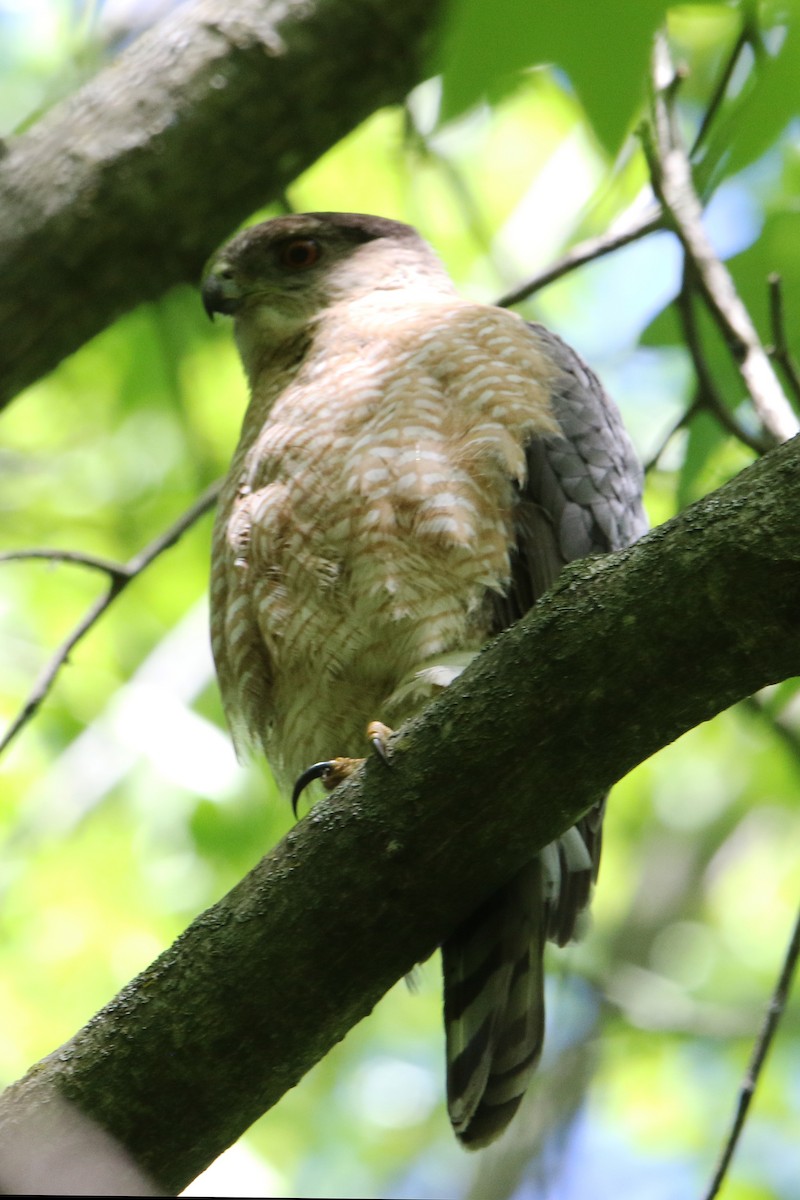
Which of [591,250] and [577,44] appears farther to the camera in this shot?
[591,250]

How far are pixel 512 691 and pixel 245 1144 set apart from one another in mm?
6800

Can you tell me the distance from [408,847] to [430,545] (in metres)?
1.18

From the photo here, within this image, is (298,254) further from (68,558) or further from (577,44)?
(577,44)

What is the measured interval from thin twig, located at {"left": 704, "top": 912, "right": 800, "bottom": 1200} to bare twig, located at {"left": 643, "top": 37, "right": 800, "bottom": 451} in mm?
1386

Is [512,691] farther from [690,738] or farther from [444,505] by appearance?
[690,738]

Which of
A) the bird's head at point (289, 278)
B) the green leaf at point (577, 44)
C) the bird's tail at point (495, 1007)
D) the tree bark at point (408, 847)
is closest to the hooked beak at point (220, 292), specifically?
the bird's head at point (289, 278)

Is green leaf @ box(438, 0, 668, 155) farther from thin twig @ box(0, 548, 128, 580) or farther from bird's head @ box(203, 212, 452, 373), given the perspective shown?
bird's head @ box(203, 212, 452, 373)

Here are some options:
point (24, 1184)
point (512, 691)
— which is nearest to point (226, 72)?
point (512, 691)

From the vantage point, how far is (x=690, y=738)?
880cm

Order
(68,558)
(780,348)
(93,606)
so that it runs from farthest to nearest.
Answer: (93,606), (68,558), (780,348)

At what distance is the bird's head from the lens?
15.8 ft

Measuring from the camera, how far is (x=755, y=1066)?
3.29m

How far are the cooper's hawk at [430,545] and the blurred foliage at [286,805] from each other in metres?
0.40

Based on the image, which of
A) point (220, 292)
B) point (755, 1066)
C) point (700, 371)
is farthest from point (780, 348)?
point (220, 292)
